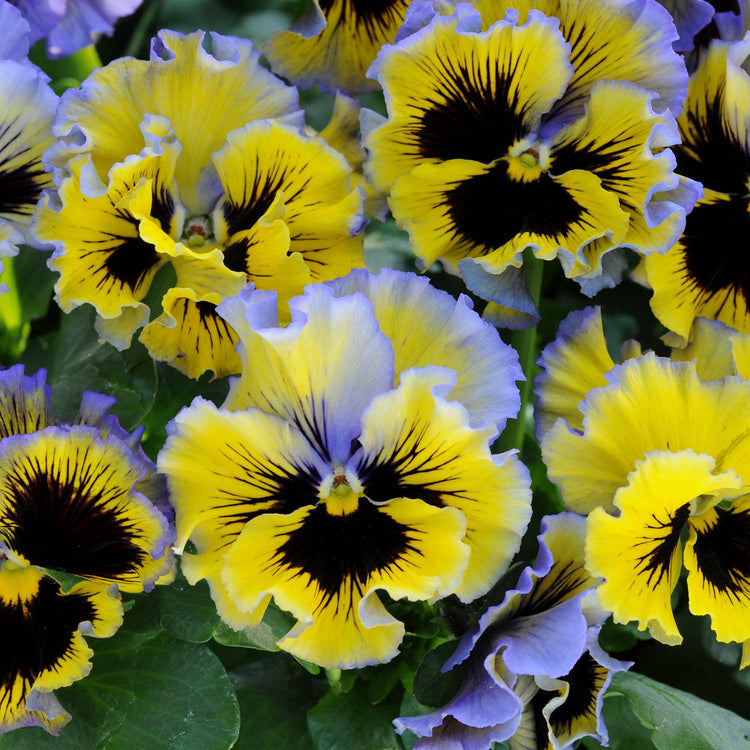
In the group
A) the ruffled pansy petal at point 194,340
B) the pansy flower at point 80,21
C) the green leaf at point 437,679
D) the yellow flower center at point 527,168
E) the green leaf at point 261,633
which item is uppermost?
the pansy flower at point 80,21

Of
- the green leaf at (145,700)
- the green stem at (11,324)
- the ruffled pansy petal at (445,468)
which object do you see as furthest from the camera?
the green stem at (11,324)

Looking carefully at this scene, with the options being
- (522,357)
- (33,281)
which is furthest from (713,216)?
(33,281)

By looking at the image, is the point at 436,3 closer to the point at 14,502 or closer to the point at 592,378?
the point at 592,378

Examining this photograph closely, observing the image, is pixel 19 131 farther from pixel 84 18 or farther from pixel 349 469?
pixel 349 469

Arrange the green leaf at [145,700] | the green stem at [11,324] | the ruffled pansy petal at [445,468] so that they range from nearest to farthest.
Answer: the ruffled pansy petal at [445,468] → the green leaf at [145,700] → the green stem at [11,324]

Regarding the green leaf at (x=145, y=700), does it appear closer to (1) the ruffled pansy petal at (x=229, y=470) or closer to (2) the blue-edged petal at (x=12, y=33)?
(1) the ruffled pansy petal at (x=229, y=470)

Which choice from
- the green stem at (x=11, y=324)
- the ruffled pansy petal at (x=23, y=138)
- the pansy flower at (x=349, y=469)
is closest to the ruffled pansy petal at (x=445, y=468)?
the pansy flower at (x=349, y=469)

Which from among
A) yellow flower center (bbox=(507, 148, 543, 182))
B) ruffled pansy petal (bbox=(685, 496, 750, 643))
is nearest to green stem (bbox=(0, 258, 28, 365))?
yellow flower center (bbox=(507, 148, 543, 182))
